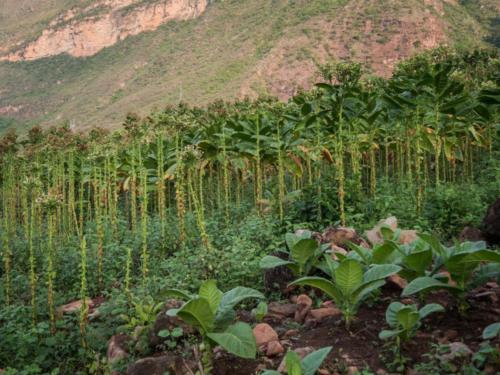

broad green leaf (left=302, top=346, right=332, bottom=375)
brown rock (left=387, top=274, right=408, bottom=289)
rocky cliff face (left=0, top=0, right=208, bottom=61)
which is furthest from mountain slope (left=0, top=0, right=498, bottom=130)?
broad green leaf (left=302, top=346, right=332, bottom=375)

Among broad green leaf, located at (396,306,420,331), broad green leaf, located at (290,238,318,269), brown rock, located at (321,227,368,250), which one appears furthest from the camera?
brown rock, located at (321,227,368,250)

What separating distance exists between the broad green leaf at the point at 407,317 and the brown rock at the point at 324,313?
32.1 inches

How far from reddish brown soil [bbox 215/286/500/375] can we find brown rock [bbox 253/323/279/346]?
0.48 ft

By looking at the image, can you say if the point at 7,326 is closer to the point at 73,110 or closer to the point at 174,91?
the point at 174,91

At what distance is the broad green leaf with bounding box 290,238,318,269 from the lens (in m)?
4.40

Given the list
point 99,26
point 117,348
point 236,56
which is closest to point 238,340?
point 117,348

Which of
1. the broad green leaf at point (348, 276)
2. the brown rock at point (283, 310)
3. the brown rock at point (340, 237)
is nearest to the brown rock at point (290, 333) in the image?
the brown rock at point (283, 310)

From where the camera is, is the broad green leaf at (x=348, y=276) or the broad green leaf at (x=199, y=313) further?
the broad green leaf at (x=348, y=276)

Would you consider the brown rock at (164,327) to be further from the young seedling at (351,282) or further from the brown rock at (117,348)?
the young seedling at (351,282)

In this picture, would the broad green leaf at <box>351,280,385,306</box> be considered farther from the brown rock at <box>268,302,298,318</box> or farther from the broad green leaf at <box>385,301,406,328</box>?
the brown rock at <box>268,302,298,318</box>

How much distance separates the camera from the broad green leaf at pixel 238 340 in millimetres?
3240

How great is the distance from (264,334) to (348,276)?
0.78 meters

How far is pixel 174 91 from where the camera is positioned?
6644 cm

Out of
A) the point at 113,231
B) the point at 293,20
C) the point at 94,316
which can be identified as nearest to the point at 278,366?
the point at 94,316
